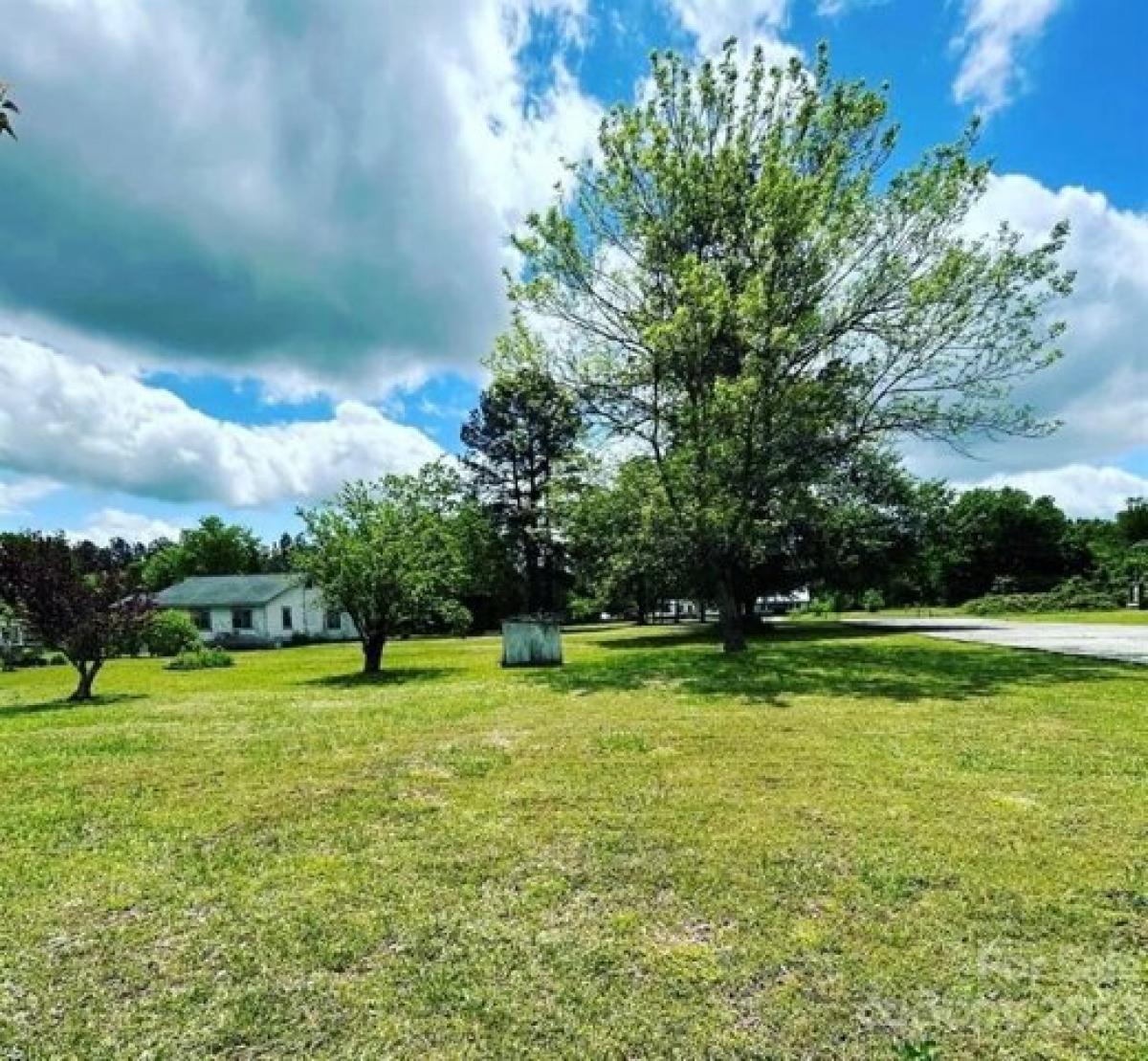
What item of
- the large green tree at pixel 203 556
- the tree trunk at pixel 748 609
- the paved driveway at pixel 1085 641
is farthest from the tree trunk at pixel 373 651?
the large green tree at pixel 203 556

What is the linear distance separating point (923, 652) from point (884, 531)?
1209 cm

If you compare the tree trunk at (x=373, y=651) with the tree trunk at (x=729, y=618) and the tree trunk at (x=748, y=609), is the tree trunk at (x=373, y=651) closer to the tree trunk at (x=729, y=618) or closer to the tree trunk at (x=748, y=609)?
the tree trunk at (x=729, y=618)

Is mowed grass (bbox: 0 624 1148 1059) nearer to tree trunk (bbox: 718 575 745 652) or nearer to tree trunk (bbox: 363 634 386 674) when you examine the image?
tree trunk (bbox: 718 575 745 652)

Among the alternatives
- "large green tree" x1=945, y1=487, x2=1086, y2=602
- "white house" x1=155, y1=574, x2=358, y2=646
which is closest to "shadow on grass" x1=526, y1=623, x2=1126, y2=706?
"white house" x1=155, y1=574, x2=358, y2=646

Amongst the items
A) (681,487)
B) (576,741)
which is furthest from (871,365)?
(576,741)

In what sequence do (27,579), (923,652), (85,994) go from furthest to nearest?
(923,652)
(27,579)
(85,994)

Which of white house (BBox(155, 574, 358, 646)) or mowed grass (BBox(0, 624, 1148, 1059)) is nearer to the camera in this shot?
mowed grass (BBox(0, 624, 1148, 1059))

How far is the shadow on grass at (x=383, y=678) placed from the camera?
14641 mm

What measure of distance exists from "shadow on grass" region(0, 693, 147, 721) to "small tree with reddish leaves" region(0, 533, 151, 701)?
35cm

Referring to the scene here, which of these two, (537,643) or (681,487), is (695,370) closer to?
Result: (681,487)

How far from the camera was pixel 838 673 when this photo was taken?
42.4 ft

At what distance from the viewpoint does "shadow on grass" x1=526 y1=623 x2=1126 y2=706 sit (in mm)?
10664

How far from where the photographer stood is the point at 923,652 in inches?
653

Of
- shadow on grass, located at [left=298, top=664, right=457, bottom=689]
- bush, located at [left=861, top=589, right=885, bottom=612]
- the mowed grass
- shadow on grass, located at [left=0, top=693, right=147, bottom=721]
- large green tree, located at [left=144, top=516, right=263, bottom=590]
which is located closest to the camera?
the mowed grass
